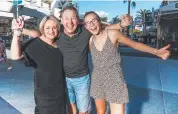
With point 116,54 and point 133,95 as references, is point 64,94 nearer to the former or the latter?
point 116,54

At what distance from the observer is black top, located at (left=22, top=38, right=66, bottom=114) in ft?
10.1

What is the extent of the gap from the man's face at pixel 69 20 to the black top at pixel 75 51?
115mm

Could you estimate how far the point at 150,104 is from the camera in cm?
543

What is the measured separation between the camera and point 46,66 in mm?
3064

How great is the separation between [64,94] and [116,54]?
695 mm

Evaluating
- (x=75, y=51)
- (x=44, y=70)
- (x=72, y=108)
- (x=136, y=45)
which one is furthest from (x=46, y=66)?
(x=136, y=45)

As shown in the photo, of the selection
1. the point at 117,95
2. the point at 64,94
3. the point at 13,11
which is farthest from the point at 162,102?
the point at 13,11

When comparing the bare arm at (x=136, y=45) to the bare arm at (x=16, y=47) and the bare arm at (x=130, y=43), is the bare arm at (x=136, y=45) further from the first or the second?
the bare arm at (x=16, y=47)

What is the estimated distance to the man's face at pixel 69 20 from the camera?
11.0 ft

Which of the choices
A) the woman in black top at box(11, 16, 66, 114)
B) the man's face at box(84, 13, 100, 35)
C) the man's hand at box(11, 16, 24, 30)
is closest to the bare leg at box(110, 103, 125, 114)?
the woman in black top at box(11, 16, 66, 114)

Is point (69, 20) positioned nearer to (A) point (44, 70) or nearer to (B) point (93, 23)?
(B) point (93, 23)

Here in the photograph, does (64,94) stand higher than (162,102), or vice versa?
(64,94)

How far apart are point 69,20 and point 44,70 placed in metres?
0.64

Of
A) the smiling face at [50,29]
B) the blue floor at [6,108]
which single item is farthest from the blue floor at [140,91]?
the smiling face at [50,29]
